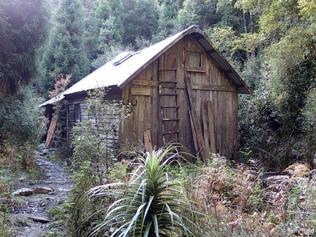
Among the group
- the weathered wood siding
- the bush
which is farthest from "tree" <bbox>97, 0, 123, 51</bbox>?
the bush

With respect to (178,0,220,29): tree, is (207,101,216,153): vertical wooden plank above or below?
below

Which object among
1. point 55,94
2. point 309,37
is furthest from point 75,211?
point 55,94

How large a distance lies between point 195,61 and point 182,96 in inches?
50.1

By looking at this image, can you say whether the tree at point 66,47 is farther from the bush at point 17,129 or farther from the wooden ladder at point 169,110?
the wooden ladder at point 169,110

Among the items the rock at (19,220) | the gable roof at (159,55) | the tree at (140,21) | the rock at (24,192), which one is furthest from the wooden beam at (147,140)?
the tree at (140,21)

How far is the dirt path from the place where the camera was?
20.0ft

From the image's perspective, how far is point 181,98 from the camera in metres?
12.1

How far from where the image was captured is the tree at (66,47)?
78.3 feet

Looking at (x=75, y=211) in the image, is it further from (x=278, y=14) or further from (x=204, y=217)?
(x=278, y=14)

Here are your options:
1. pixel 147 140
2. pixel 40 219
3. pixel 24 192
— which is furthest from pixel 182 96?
pixel 40 219

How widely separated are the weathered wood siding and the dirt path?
2.33 m

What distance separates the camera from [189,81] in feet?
39.9

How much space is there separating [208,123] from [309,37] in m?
4.04

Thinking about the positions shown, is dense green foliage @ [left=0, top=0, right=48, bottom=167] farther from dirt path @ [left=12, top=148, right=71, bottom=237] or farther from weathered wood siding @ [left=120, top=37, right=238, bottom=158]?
weathered wood siding @ [left=120, top=37, right=238, bottom=158]
